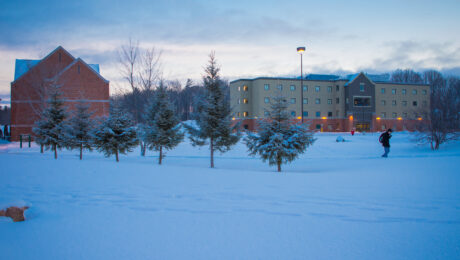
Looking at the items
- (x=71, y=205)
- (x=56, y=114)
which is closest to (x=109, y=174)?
(x=71, y=205)

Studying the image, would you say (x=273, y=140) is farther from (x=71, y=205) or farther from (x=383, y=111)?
(x=383, y=111)

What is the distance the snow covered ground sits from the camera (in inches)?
170

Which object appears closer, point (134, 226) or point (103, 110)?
point (134, 226)

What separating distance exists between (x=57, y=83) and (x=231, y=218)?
1463 inches

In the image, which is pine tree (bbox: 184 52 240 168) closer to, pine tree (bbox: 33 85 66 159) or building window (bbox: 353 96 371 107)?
pine tree (bbox: 33 85 66 159)

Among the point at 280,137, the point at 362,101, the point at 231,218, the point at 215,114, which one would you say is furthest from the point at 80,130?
the point at 362,101

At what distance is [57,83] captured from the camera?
34906 mm

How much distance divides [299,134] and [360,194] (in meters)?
6.37

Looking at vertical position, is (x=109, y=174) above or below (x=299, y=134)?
below

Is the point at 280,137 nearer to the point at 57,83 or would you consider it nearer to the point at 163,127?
the point at 163,127

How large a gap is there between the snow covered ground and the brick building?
30596mm

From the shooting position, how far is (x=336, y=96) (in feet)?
189

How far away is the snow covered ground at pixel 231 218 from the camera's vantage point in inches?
170

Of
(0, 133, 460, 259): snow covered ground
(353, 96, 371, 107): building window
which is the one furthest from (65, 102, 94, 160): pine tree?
(353, 96, 371, 107): building window
